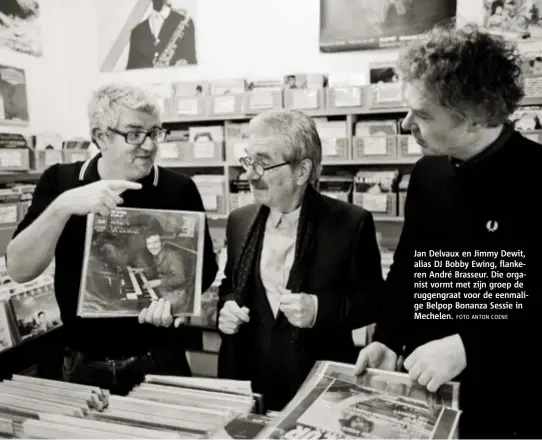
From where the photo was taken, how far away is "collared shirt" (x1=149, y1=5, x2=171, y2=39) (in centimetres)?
426

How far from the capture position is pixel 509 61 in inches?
45.5

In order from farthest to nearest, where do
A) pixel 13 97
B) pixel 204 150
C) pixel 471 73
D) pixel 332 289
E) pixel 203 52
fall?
pixel 203 52, pixel 204 150, pixel 13 97, pixel 332 289, pixel 471 73

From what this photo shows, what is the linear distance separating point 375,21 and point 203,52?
1.48 metres

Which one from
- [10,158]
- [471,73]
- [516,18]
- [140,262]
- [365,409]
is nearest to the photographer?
[365,409]

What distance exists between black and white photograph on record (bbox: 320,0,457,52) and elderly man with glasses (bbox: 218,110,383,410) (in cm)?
255

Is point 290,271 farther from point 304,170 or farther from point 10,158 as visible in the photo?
point 10,158

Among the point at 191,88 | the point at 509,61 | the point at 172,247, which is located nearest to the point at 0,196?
the point at 191,88

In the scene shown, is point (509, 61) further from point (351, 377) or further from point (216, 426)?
point (216, 426)

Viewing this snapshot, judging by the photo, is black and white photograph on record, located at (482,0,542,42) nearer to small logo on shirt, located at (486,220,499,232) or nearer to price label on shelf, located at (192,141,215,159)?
price label on shelf, located at (192,141,215,159)

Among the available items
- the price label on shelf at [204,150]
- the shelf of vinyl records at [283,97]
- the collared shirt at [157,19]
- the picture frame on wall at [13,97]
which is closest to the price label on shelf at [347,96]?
the shelf of vinyl records at [283,97]

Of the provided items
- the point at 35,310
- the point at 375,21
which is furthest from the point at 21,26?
the point at 375,21

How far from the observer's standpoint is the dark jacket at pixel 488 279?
1.06 meters

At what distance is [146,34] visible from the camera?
4340 millimetres

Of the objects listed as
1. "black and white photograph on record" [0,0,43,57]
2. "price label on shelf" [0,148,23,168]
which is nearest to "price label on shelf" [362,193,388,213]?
"price label on shelf" [0,148,23,168]
